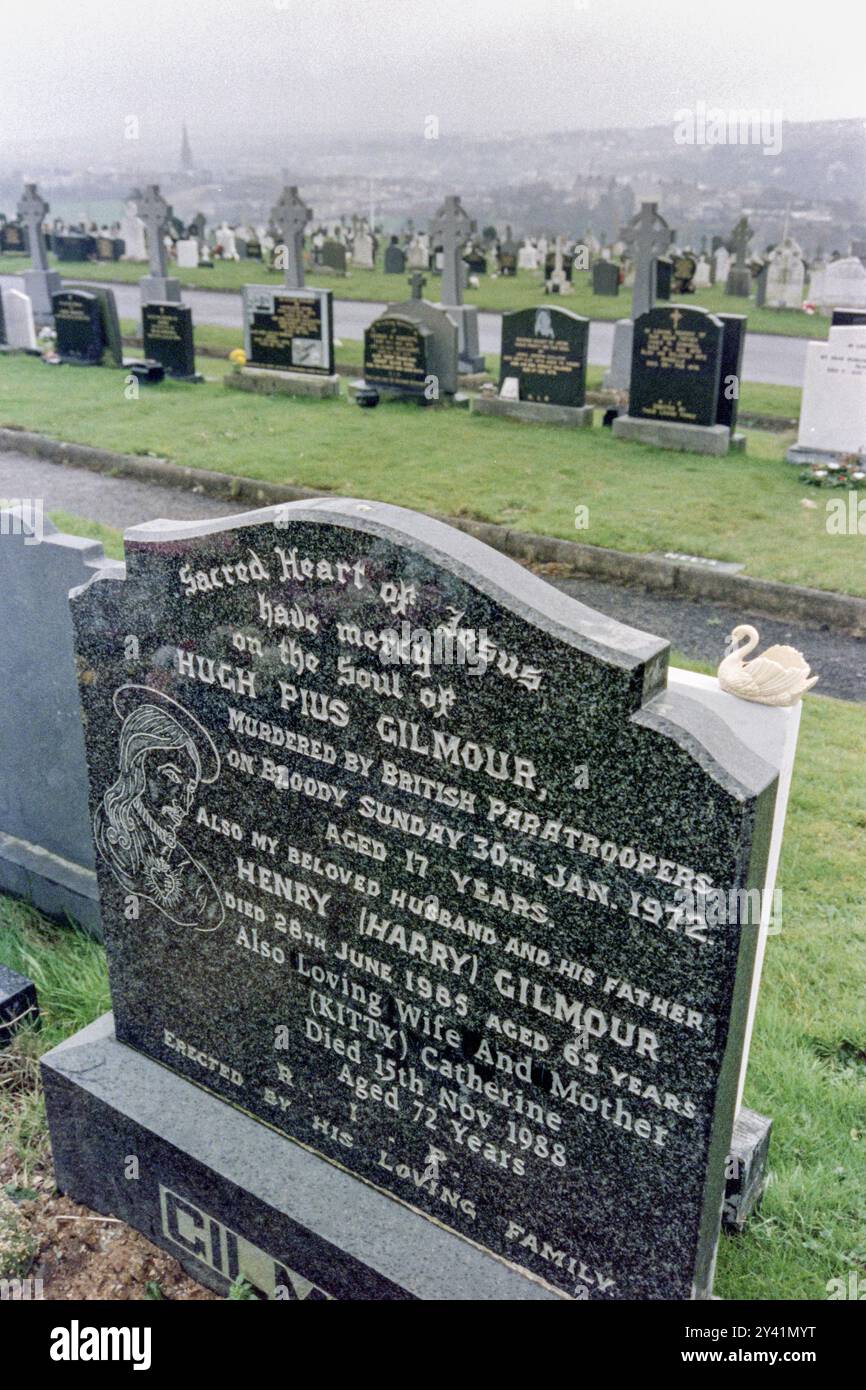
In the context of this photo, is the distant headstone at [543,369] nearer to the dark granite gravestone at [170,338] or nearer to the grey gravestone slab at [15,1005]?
the dark granite gravestone at [170,338]

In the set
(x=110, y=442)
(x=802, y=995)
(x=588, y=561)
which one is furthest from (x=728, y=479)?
(x=802, y=995)

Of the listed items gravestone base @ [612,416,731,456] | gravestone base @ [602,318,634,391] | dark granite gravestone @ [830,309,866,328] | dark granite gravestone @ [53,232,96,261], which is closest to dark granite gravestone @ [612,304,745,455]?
gravestone base @ [612,416,731,456]

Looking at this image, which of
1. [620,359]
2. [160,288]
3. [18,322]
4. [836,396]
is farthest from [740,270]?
[836,396]

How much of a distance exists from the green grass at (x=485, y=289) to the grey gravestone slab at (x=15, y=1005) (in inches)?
825

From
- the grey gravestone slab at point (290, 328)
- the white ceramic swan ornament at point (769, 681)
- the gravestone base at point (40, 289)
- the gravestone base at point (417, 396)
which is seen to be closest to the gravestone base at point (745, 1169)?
the white ceramic swan ornament at point (769, 681)

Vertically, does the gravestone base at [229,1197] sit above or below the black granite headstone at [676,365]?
below

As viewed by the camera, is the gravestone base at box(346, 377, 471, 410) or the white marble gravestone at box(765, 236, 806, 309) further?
the white marble gravestone at box(765, 236, 806, 309)

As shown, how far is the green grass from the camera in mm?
24406

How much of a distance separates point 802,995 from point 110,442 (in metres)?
10.6

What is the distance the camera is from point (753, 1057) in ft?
12.5

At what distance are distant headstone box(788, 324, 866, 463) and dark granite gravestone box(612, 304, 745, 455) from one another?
31.9 inches

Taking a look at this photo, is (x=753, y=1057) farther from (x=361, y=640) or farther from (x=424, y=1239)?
(x=361, y=640)

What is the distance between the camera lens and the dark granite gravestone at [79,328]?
16.8 metres

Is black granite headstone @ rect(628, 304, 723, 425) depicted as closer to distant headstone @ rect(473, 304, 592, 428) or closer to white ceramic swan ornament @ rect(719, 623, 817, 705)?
distant headstone @ rect(473, 304, 592, 428)
